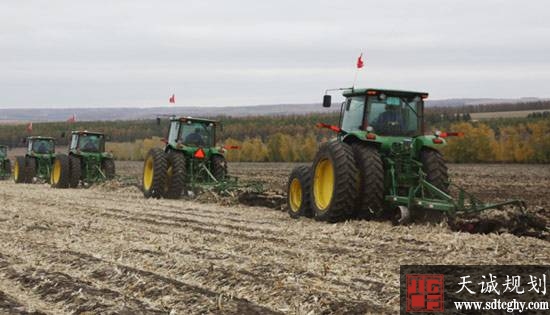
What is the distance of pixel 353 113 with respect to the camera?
35.9 ft

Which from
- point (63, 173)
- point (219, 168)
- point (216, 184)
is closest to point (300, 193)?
point (216, 184)

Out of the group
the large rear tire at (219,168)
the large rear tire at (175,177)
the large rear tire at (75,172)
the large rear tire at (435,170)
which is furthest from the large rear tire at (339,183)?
the large rear tire at (75,172)

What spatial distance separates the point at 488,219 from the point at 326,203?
2.92 meters

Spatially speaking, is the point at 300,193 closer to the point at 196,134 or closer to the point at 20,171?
the point at 196,134

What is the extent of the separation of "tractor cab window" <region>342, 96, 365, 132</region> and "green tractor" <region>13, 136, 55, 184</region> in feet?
53.5

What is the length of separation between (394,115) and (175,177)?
259 inches

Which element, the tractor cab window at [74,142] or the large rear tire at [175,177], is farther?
the tractor cab window at [74,142]

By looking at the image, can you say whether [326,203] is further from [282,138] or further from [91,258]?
[282,138]

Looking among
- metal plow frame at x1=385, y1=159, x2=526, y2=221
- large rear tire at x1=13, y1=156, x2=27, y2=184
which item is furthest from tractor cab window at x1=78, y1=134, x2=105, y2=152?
metal plow frame at x1=385, y1=159, x2=526, y2=221

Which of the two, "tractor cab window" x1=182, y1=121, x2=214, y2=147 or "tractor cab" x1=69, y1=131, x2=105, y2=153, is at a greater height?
"tractor cab window" x1=182, y1=121, x2=214, y2=147

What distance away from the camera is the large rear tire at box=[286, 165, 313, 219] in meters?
11.1

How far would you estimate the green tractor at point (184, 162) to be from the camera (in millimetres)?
15820

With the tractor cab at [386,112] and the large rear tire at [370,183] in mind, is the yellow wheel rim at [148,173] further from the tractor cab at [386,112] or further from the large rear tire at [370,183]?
the large rear tire at [370,183]

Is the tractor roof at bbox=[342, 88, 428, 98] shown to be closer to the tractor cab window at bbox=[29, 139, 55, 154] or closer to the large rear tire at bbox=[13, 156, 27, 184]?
the large rear tire at bbox=[13, 156, 27, 184]
